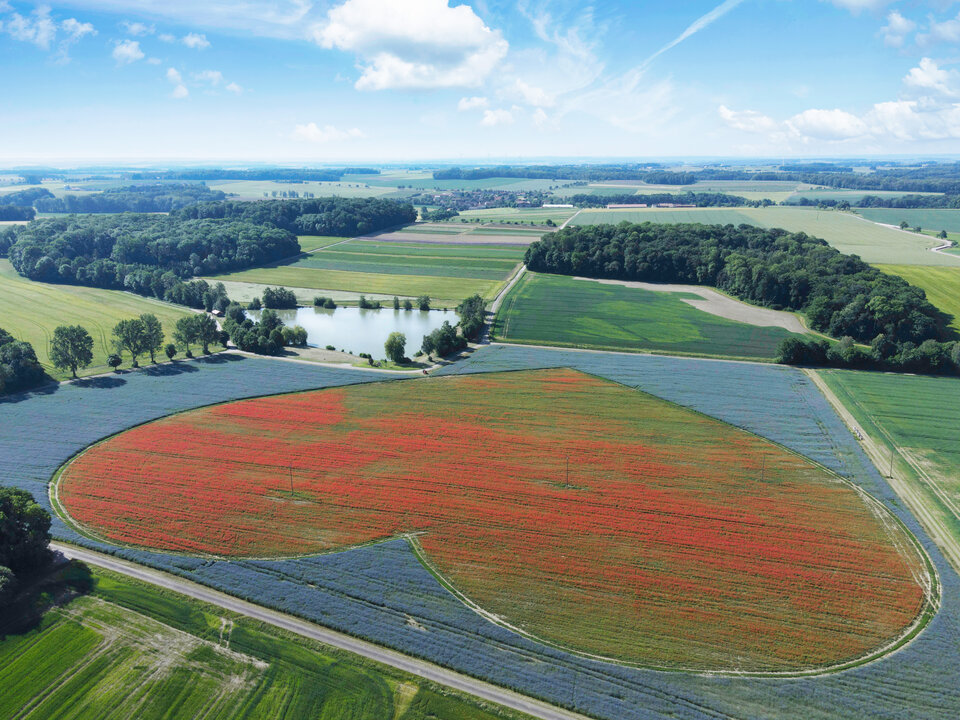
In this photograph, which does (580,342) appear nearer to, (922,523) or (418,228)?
(922,523)

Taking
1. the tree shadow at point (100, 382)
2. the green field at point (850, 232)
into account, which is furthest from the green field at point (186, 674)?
the green field at point (850, 232)

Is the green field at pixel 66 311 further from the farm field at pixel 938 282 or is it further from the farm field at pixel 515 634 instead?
the farm field at pixel 938 282

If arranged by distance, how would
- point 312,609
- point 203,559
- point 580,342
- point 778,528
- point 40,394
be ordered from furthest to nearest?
1. point 580,342
2. point 40,394
3. point 778,528
4. point 203,559
5. point 312,609

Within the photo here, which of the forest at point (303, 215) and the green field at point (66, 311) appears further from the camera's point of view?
the forest at point (303, 215)

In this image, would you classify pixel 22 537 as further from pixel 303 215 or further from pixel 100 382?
pixel 303 215

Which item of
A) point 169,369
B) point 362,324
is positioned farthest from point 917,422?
point 169,369

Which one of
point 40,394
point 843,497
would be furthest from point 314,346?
point 843,497
